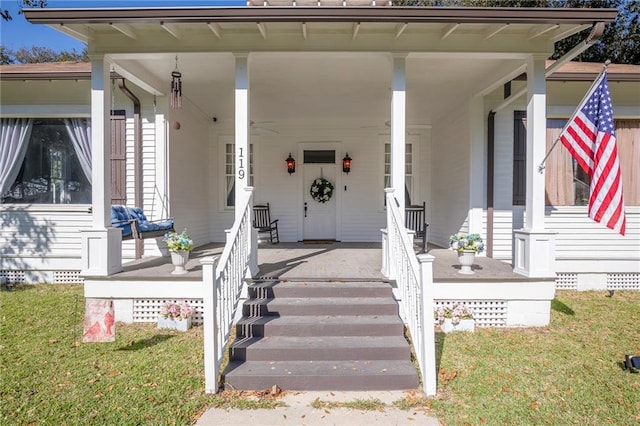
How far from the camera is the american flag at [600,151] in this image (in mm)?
4016

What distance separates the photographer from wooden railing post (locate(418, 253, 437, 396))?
302 cm

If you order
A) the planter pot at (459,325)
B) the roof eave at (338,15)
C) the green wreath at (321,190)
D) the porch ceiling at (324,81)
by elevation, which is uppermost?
the roof eave at (338,15)

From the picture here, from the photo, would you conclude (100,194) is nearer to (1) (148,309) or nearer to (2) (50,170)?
(1) (148,309)

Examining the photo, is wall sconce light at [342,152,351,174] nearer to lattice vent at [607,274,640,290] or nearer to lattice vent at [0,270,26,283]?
lattice vent at [607,274,640,290]

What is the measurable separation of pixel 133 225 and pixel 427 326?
409 centimetres

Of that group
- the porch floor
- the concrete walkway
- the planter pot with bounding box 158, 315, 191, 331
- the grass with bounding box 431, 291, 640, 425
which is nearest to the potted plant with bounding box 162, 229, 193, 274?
the porch floor

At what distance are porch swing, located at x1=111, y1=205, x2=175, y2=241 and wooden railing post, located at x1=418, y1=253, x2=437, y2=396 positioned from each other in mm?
3933

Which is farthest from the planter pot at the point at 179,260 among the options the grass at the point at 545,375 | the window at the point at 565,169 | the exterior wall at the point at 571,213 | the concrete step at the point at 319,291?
the window at the point at 565,169

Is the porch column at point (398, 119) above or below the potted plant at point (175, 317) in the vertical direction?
above

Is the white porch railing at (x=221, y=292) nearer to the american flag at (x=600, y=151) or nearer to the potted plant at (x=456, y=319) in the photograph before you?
the potted plant at (x=456, y=319)

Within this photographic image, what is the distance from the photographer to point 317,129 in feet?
27.9

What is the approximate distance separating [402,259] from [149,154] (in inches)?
186

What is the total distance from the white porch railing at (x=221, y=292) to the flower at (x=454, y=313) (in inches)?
94.4

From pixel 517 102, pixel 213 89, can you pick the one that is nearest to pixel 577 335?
pixel 517 102
